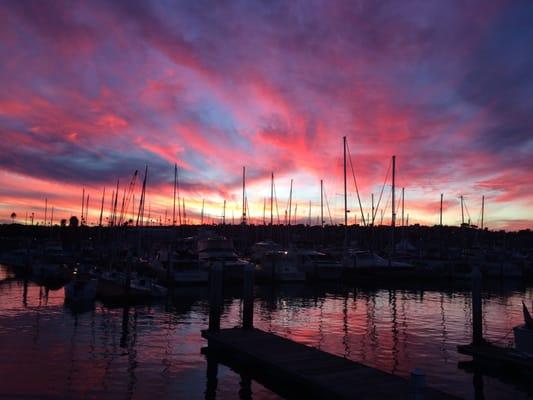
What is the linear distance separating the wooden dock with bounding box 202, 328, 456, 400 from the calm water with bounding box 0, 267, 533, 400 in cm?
76

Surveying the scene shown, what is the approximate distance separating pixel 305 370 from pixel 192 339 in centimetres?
965

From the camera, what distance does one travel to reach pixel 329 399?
500 inches

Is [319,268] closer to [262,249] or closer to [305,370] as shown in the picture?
[262,249]

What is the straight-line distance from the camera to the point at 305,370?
47.6ft

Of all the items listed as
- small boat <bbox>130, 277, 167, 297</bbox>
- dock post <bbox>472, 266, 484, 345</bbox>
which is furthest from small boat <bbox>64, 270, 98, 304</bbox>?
dock post <bbox>472, 266, 484, 345</bbox>

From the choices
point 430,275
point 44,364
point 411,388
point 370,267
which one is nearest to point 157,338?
point 44,364

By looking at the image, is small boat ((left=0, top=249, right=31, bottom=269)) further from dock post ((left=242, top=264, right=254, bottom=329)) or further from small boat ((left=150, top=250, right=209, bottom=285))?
dock post ((left=242, top=264, right=254, bottom=329))

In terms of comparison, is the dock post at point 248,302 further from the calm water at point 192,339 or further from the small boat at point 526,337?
the small boat at point 526,337

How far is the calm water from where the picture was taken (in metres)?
15.7

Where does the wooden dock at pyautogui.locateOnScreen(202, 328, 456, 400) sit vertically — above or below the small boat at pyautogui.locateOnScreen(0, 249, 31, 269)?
below

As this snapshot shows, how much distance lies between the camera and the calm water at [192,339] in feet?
51.4

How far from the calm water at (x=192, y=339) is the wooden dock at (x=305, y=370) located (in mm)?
764

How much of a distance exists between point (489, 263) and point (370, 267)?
65.0 feet

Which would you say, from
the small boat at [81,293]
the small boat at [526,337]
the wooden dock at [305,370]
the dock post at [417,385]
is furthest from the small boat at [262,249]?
the dock post at [417,385]
